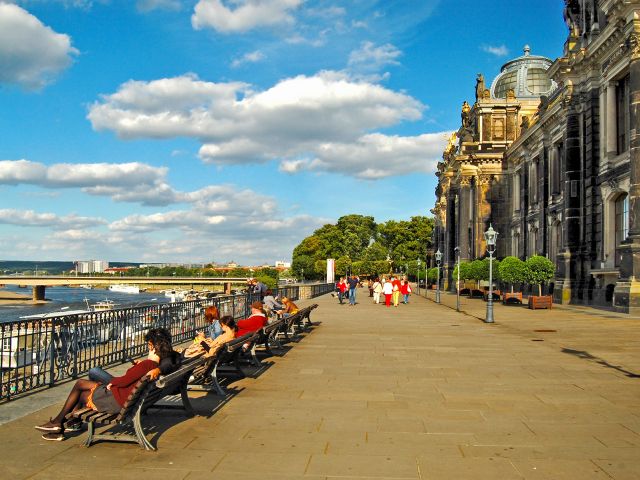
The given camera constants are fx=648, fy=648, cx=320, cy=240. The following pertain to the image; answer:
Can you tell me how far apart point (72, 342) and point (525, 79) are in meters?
66.9

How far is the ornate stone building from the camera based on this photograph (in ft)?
92.8

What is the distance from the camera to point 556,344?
1680 centimetres

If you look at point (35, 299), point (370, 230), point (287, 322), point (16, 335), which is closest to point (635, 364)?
point (287, 322)

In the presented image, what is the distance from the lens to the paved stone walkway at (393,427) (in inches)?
235

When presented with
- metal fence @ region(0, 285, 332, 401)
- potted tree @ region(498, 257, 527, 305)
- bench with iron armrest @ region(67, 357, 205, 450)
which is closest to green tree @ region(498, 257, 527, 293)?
potted tree @ region(498, 257, 527, 305)

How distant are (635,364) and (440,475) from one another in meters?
8.88

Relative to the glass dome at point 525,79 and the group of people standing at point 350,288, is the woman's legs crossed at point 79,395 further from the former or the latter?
the glass dome at point 525,79

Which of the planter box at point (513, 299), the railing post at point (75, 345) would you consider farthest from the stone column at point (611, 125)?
the railing post at point (75, 345)

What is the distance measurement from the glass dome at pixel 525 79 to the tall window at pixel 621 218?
36.7m

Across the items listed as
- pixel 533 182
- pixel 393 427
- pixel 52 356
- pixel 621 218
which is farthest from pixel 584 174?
pixel 52 356

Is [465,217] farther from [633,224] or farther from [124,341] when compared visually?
[124,341]

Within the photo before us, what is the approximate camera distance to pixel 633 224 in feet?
91.2

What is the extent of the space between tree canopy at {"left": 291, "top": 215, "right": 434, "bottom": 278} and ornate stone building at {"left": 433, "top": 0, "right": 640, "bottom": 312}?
46885 mm

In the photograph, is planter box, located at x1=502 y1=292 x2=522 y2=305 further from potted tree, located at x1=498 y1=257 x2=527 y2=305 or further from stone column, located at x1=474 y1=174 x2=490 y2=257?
stone column, located at x1=474 y1=174 x2=490 y2=257
